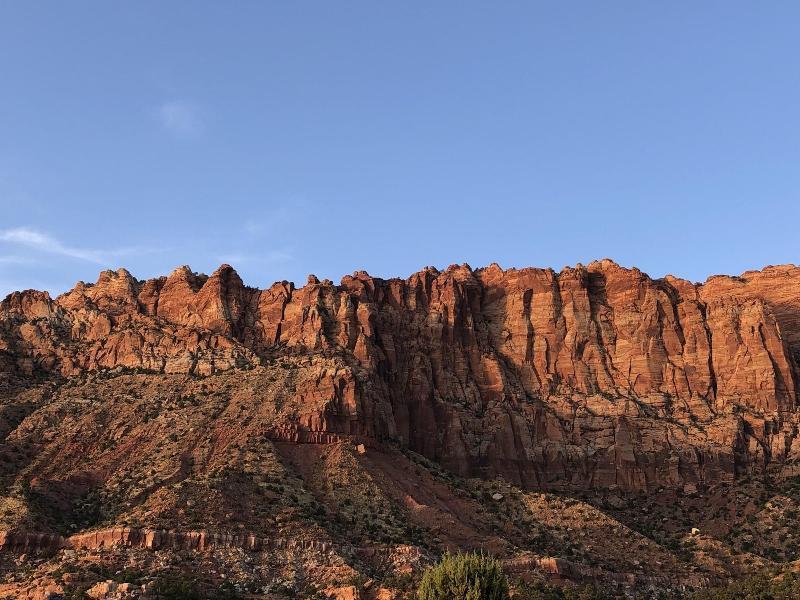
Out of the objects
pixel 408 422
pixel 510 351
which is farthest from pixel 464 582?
pixel 510 351

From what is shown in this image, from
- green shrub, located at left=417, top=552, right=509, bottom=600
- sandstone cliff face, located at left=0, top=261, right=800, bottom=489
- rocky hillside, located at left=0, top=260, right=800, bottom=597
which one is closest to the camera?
green shrub, located at left=417, top=552, right=509, bottom=600

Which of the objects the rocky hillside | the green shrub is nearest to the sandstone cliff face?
the rocky hillside

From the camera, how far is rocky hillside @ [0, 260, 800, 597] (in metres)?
113

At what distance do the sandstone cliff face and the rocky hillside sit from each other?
35 cm

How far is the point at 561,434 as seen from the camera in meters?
157

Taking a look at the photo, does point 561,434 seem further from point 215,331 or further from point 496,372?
point 215,331

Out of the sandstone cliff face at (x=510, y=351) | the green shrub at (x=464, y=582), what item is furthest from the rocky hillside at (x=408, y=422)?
the green shrub at (x=464, y=582)

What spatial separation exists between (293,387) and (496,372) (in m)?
36.1

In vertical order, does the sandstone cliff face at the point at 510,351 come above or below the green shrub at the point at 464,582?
above

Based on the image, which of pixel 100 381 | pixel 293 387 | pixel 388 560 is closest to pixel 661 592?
pixel 388 560

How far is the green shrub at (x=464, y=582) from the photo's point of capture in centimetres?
8856

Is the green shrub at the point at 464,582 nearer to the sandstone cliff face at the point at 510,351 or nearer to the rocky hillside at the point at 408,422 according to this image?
the rocky hillside at the point at 408,422

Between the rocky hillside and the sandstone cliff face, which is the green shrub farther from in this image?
the sandstone cliff face

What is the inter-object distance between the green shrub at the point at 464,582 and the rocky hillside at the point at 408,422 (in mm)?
10678
